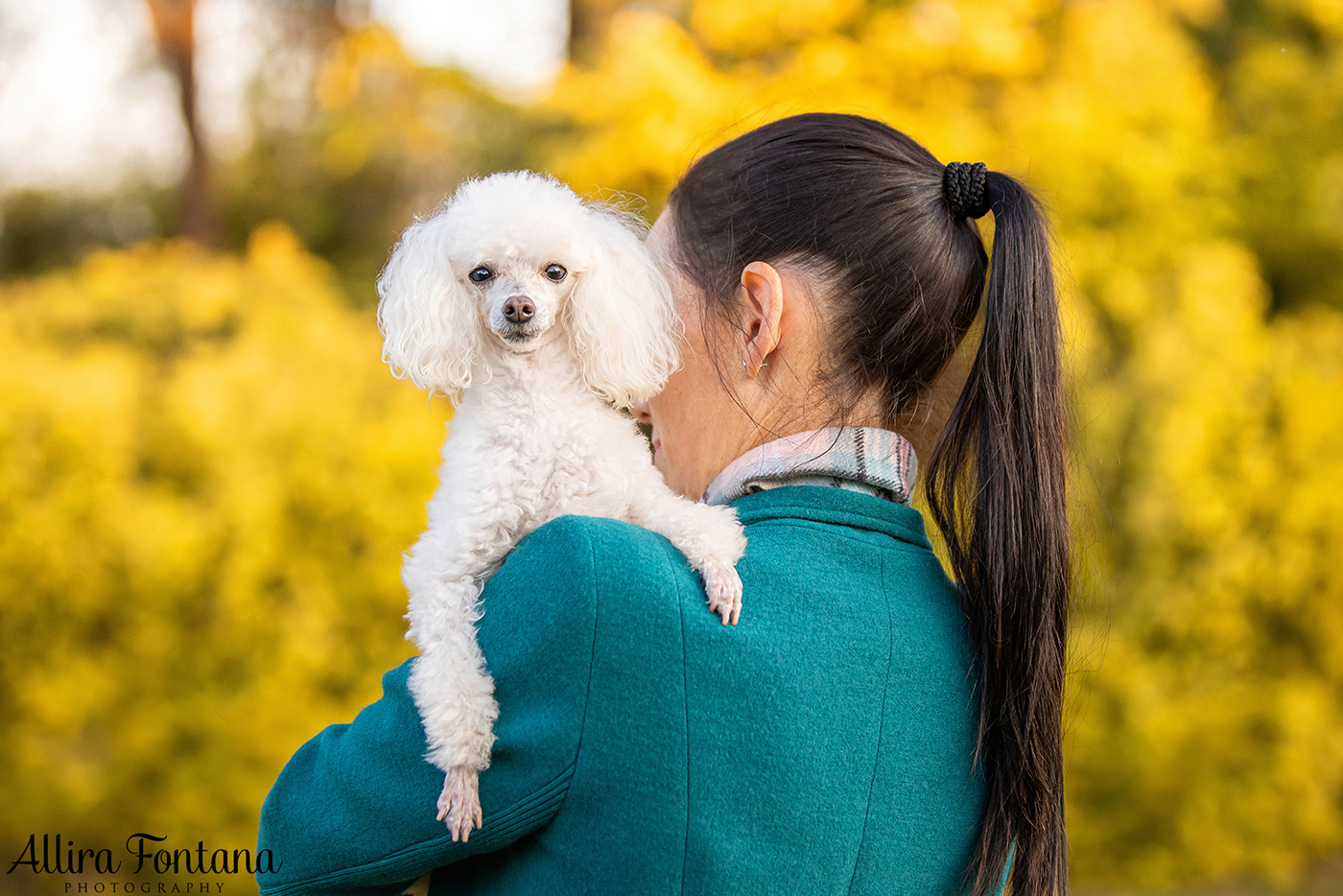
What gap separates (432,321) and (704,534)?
464mm

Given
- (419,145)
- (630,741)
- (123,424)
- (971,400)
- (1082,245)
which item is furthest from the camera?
(419,145)

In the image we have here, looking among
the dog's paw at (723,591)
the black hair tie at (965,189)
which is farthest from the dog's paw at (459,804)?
the black hair tie at (965,189)

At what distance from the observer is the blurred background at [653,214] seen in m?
3.15

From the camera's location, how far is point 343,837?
0.90 meters

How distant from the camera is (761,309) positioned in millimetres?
1180

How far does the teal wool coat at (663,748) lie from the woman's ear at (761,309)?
0.83 ft

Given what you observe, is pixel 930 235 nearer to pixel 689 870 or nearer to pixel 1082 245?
pixel 689 870

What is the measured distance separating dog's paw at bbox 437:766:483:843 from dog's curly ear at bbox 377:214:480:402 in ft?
1.63

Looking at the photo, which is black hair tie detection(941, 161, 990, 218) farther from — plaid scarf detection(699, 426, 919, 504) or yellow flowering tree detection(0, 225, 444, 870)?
yellow flowering tree detection(0, 225, 444, 870)

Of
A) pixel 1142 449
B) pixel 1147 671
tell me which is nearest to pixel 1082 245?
pixel 1142 449

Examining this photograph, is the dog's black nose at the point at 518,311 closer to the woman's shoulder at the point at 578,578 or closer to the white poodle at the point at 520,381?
the white poodle at the point at 520,381

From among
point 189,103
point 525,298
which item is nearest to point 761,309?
point 525,298

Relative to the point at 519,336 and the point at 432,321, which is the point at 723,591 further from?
the point at 432,321

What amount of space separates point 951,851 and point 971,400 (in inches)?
19.0
